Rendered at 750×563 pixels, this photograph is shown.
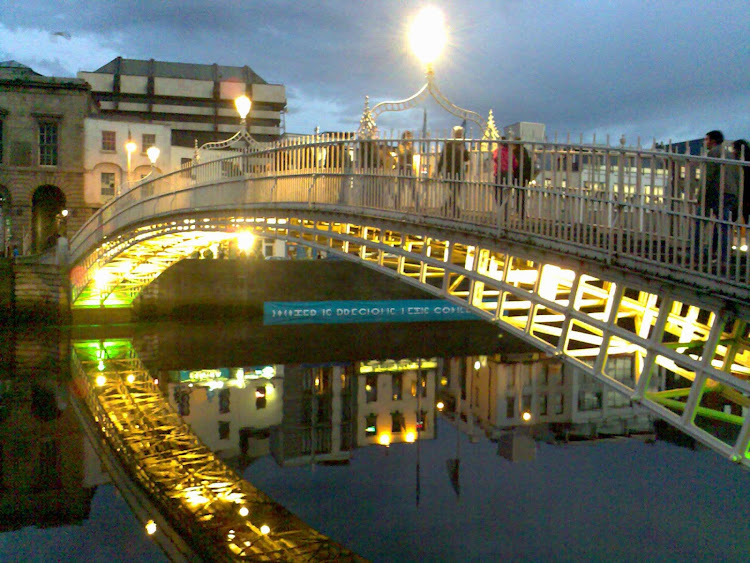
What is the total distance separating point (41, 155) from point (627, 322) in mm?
28702

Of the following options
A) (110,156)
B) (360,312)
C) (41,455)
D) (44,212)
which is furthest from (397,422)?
(44,212)

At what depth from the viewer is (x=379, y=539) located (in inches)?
391

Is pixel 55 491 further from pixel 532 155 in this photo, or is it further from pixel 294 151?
pixel 532 155

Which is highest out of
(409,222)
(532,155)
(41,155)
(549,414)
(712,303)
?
(41,155)

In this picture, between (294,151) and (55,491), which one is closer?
(55,491)

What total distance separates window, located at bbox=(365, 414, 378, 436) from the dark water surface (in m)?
1.00

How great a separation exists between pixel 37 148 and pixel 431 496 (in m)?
31.8

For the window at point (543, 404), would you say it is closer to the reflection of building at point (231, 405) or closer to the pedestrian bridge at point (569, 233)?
the pedestrian bridge at point (569, 233)

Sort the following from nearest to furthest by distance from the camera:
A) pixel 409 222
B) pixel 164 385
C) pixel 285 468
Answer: pixel 409 222 → pixel 285 468 → pixel 164 385

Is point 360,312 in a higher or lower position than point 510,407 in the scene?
higher

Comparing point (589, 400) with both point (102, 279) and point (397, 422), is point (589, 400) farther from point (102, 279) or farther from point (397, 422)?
point (102, 279)

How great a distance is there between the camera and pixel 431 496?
11789 millimetres

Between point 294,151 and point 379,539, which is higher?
point 294,151

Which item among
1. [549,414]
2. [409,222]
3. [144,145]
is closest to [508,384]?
[549,414]
